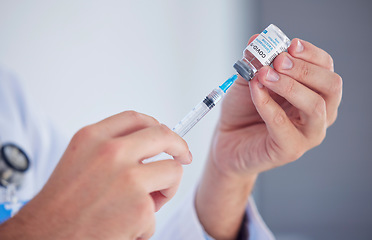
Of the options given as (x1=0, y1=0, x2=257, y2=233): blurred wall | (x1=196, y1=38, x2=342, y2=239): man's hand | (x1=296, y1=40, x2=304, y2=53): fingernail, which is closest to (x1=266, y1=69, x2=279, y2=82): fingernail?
(x1=196, y1=38, x2=342, y2=239): man's hand

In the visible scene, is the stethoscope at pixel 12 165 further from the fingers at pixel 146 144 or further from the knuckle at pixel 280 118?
the knuckle at pixel 280 118

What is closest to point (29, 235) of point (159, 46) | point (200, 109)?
point (200, 109)

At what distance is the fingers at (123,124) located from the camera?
0.62 metres

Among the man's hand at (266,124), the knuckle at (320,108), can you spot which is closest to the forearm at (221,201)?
the man's hand at (266,124)

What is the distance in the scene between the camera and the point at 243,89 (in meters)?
1.03

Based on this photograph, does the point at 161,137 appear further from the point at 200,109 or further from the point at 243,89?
the point at 243,89

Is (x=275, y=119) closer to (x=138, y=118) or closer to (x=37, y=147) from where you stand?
(x=138, y=118)

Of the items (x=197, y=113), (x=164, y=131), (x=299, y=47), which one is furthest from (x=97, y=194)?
(x=299, y=47)

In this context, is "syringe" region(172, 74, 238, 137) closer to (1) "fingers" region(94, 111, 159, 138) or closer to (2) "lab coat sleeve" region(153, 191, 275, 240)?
A: (1) "fingers" region(94, 111, 159, 138)

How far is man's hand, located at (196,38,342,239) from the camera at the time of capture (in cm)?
83

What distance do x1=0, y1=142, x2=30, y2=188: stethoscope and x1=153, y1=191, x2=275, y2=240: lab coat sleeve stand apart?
1.97 ft

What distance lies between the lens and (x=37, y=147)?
1352 millimetres

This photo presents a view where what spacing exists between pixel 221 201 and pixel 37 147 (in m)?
0.80

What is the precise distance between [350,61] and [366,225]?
3.77ft
